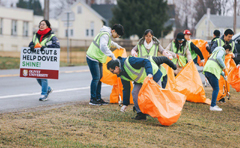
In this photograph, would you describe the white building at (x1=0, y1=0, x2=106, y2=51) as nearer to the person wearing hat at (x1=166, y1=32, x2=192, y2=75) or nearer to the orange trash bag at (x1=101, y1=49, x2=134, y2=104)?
the person wearing hat at (x1=166, y1=32, x2=192, y2=75)

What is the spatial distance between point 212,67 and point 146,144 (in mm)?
3292

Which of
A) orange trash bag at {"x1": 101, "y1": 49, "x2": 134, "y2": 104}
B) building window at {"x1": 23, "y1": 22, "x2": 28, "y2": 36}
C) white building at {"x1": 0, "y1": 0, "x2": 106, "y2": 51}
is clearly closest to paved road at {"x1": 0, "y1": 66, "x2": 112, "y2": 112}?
orange trash bag at {"x1": 101, "y1": 49, "x2": 134, "y2": 104}

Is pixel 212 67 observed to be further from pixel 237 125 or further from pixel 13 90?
pixel 13 90

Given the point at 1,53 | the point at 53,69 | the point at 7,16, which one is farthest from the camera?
the point at 7,16

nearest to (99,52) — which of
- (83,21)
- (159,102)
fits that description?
(159,102)

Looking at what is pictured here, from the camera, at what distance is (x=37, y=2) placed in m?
83.9

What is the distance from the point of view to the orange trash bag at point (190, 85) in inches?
341

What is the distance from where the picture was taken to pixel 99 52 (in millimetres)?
7770

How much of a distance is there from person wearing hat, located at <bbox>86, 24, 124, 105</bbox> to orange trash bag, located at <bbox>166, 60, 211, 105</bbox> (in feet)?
6.06

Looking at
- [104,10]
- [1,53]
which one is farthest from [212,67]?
[104,10]

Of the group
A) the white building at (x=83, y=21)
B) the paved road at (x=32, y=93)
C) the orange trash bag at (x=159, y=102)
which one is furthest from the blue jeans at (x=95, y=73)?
the white building at (x=83, y=21)

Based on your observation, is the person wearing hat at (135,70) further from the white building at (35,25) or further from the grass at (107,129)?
the white building at (35,25)

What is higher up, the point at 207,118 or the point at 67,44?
the point at 67,44

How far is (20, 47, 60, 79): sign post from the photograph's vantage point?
8273mm
